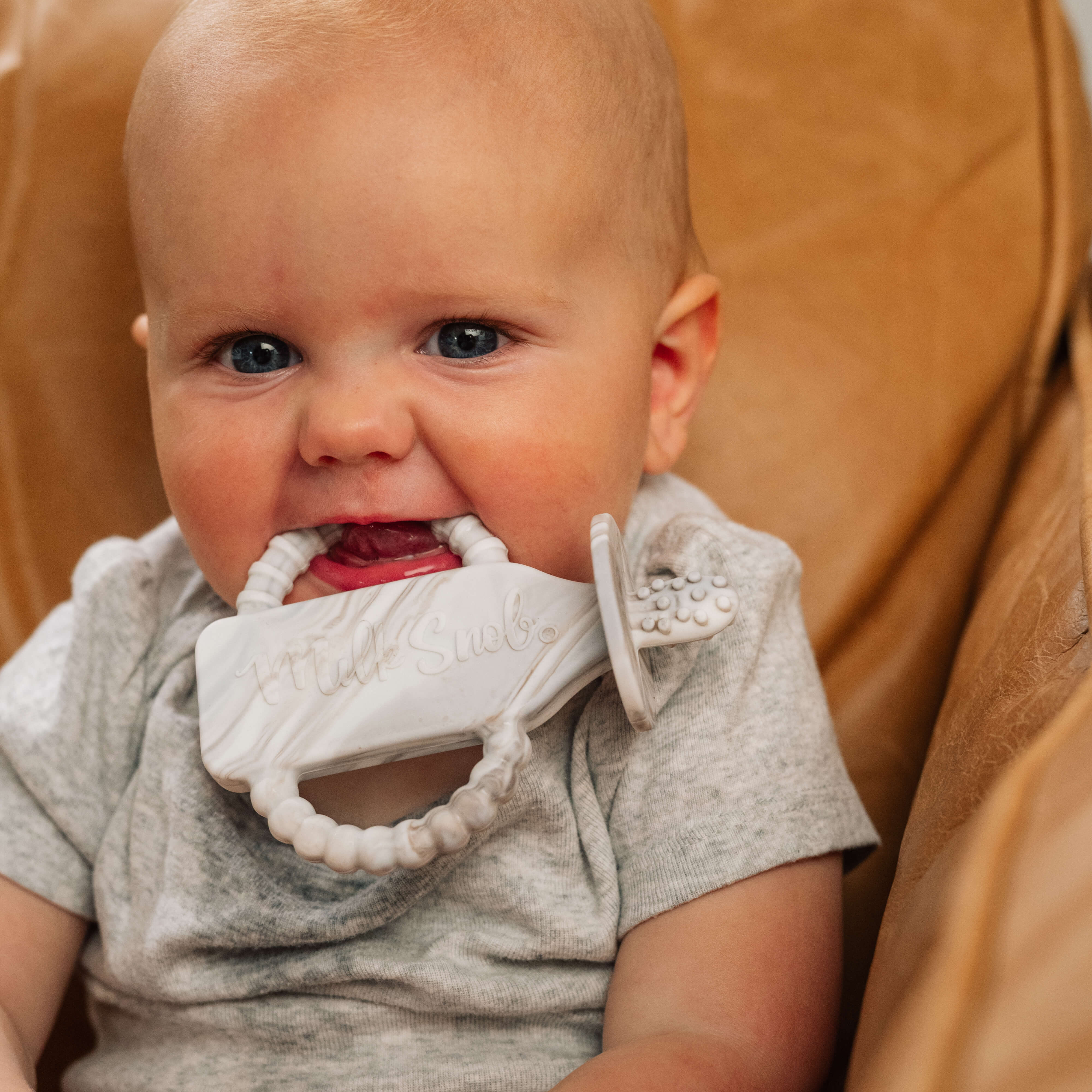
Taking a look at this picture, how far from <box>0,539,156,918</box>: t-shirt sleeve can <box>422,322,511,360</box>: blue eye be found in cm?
31

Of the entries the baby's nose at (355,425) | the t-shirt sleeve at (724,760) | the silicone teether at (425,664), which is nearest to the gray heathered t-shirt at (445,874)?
the t-shirt sleeve at (724,760)

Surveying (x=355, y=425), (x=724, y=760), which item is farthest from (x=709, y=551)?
(x=355, y=425)

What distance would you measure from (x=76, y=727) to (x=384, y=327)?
37cm

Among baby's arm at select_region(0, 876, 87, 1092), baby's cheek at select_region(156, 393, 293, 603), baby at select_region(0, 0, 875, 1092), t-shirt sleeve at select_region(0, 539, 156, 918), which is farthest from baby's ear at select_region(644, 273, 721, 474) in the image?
baby's arm at select_region(0, 876, 87, 1092)

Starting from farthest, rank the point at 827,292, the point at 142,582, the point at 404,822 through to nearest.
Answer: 1. the point at 827,292
2. the point at 142,582
3. the point at 404,822

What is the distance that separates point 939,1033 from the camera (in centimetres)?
33

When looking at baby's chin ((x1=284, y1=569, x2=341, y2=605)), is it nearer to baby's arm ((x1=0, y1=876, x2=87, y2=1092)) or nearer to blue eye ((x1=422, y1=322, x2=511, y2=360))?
blue eye ((x1=422, y1=322, x2=511, y2=360))

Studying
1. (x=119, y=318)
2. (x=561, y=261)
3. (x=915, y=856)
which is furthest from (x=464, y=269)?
(x=119, y=318)

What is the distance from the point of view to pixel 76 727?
0.79 m

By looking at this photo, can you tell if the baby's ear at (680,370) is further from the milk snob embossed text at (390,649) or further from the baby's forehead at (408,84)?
the milk snob embossed text at (390,649)

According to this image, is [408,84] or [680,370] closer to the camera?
[408,84]

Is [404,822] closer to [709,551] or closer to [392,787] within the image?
[392,787]

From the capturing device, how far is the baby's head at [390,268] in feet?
2.10

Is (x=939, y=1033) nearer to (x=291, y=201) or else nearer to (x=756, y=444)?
(x=291, y=201)
